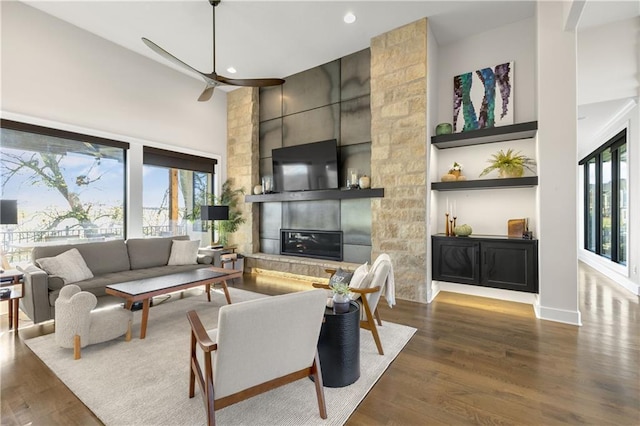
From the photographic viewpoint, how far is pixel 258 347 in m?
1.57

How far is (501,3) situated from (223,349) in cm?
511

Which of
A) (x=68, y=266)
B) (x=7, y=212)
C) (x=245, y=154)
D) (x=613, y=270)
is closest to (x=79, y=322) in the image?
(x=68, y=266)

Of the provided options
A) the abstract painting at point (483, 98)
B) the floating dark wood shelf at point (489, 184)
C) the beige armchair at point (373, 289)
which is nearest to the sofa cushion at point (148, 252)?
the beige armchair at point (373, 289)

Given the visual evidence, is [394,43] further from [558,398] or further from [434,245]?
[558,398]

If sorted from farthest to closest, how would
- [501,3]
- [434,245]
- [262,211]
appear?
[262,211], [434,245], [501,3]

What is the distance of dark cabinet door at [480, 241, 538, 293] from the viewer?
3721mm

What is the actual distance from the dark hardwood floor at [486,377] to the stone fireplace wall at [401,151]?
1026 millimetres

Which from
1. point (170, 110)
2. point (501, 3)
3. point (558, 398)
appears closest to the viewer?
point (558, 398)

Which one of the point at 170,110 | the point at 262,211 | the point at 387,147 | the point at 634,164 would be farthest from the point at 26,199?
the point at 634,164

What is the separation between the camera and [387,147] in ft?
14.9

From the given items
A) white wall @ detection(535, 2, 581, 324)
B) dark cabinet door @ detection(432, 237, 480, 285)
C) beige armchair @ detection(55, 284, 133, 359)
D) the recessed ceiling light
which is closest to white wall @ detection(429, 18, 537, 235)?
dark cabinet door @ detection(432, 237, 480, 285)

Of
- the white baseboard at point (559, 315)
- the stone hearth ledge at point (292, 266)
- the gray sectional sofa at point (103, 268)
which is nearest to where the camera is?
the gray sectional sofa at point (103, 268)

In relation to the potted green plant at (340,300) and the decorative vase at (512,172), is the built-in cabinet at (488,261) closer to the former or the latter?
the decorative vase at (512,172)

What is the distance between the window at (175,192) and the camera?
17.8 ft
